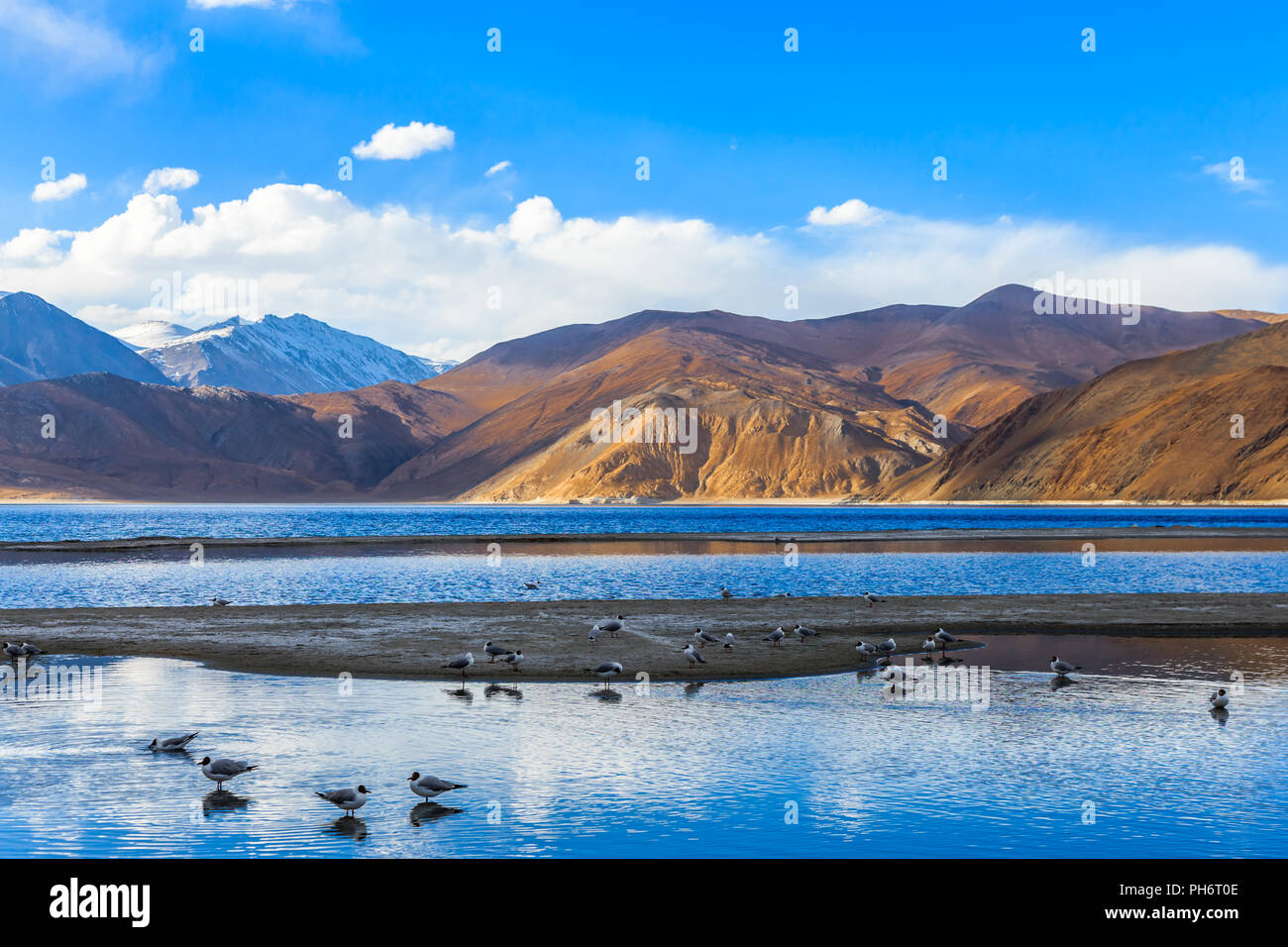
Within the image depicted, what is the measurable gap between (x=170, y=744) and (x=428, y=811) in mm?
5523

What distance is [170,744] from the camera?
1739 centimetres

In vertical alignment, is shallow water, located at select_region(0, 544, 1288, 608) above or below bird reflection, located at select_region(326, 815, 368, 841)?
below

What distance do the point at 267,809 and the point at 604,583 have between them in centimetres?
4070

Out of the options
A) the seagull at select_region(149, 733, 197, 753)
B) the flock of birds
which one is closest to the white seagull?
the flock of birds

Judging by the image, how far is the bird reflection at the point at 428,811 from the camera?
1382 centimetres

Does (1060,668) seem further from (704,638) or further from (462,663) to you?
(462,663)

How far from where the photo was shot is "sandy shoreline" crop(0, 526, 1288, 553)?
89.9m

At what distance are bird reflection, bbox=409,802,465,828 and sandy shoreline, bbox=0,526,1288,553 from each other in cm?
7579

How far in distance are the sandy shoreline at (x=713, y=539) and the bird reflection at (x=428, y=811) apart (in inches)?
2984

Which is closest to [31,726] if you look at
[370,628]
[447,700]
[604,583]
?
[447,700]

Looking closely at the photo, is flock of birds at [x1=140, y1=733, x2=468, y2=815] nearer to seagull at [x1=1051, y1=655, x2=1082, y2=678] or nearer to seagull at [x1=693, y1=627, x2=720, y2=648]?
seagull at [x1=1051, y1=655, x2=1082, y2=678]

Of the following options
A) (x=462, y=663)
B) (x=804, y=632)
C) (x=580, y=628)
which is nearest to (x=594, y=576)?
(x=580, y=628)
